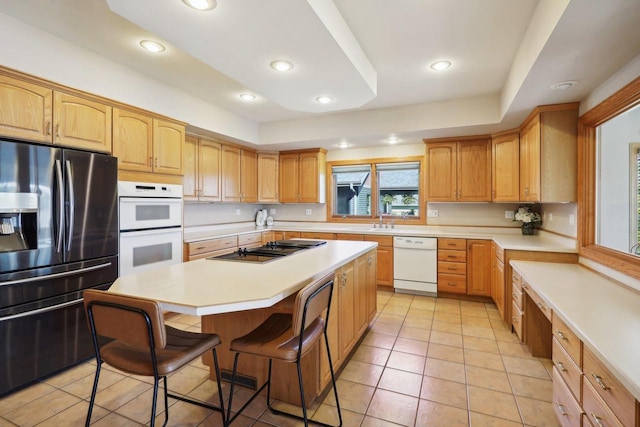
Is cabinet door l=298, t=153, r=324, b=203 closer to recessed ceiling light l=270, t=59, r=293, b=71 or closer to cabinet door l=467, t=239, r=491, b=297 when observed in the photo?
cabinet door l=467, t=239, r=491, b=297

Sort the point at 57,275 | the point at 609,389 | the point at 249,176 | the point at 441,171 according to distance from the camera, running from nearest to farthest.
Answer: the point at 609,389
the point at 57,275
the point at 441,171
the point at 249,176

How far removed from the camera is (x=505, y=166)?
375 centimetres

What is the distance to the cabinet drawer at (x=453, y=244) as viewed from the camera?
400 cm

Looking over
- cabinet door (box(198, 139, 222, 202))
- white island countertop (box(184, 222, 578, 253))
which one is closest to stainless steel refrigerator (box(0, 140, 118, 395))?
white island countertop (box(184, 222, 578, 253))


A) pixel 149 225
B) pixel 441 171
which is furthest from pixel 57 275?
pixel 441 171

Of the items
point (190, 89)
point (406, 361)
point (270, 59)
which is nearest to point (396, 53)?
point (270, 59)

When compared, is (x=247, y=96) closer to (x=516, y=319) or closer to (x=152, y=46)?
(x=152, y=46)

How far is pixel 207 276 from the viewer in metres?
1.76

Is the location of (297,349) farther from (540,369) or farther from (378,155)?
(378,155)

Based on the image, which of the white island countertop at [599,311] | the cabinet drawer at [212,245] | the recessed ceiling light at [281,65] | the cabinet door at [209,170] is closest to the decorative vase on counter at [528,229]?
the white island countertop at [599,311]

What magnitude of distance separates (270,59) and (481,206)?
3.68 meters

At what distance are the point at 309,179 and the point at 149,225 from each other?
2688mm

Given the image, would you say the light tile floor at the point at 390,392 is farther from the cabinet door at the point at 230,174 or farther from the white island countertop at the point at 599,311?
the cabinet door at the point at 230,174

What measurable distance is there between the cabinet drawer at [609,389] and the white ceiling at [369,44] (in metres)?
1.54
